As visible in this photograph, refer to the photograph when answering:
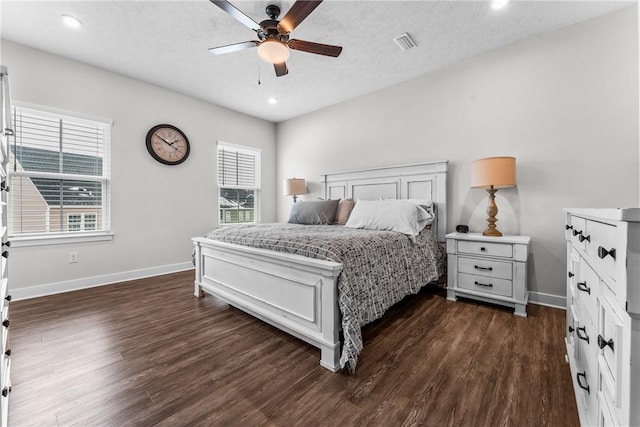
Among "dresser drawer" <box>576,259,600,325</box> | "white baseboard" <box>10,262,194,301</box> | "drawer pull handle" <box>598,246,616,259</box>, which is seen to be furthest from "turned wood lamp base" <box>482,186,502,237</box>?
"white baseboard" <box>10,262,194,301</box>

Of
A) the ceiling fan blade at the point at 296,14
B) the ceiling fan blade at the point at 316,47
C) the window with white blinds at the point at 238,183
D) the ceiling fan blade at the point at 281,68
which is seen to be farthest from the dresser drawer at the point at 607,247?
the window with white blinds at the point at 238,183

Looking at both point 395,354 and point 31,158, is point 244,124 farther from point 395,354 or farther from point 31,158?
point 395,354

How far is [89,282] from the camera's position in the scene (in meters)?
3.13

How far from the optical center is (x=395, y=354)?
5.67 feet

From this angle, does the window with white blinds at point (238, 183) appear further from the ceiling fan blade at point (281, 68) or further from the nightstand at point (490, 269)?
the nightstand at point (490, 269)

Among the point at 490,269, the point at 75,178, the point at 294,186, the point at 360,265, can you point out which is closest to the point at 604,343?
the point at 360,265

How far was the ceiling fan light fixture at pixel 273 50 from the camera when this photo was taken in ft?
6.72

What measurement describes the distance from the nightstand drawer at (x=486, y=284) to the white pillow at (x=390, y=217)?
64cm

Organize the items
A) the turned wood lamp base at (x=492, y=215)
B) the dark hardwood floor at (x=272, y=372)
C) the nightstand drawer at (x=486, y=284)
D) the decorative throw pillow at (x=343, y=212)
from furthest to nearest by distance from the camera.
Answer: the decorative throw pillow at (x=343, y=212), the turned wood lamp base at (x=492, y=215), the nightstand drawer at (x=486, y=284), the dark hardwood floor at (x=272, y=372)

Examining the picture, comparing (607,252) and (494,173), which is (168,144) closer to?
(494,173)

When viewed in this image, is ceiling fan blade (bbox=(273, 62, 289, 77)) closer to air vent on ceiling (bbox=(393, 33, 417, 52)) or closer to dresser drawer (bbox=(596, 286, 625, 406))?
air vent on ceiling (bbox=(393, 33, 417, 52))

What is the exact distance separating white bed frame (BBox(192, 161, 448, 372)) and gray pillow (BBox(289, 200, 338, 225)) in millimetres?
900

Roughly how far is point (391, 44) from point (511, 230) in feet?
7.57

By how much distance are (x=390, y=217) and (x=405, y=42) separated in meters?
1.79
